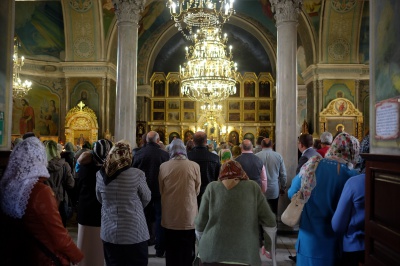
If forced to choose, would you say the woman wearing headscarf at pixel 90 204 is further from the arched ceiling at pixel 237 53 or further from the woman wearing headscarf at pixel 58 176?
the arched ceiling at pixel 237 53

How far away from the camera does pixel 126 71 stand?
31.0 ft

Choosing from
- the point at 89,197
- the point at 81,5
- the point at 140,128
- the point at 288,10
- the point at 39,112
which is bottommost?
the point at 89,197

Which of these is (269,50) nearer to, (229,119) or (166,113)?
(229,119)

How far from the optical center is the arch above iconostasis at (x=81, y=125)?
15.7m

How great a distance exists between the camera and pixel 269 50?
72.0 ft

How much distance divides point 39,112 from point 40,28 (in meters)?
3.29

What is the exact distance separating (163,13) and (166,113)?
5.61 meters

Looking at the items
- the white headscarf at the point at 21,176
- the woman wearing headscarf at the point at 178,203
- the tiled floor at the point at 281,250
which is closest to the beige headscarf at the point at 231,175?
the white headscarf at the point at 21,176

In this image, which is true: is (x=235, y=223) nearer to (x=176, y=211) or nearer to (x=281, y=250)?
(x=176, y=211)

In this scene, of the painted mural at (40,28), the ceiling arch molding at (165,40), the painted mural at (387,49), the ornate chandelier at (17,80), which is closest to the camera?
the painted mural at (387,49)

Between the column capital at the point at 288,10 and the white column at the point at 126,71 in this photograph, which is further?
the white column at the point at 126,71

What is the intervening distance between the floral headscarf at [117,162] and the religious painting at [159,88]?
65.0ft

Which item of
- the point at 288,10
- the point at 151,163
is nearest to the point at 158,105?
the point at 288,10

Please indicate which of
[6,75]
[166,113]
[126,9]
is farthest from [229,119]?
[6,75]
